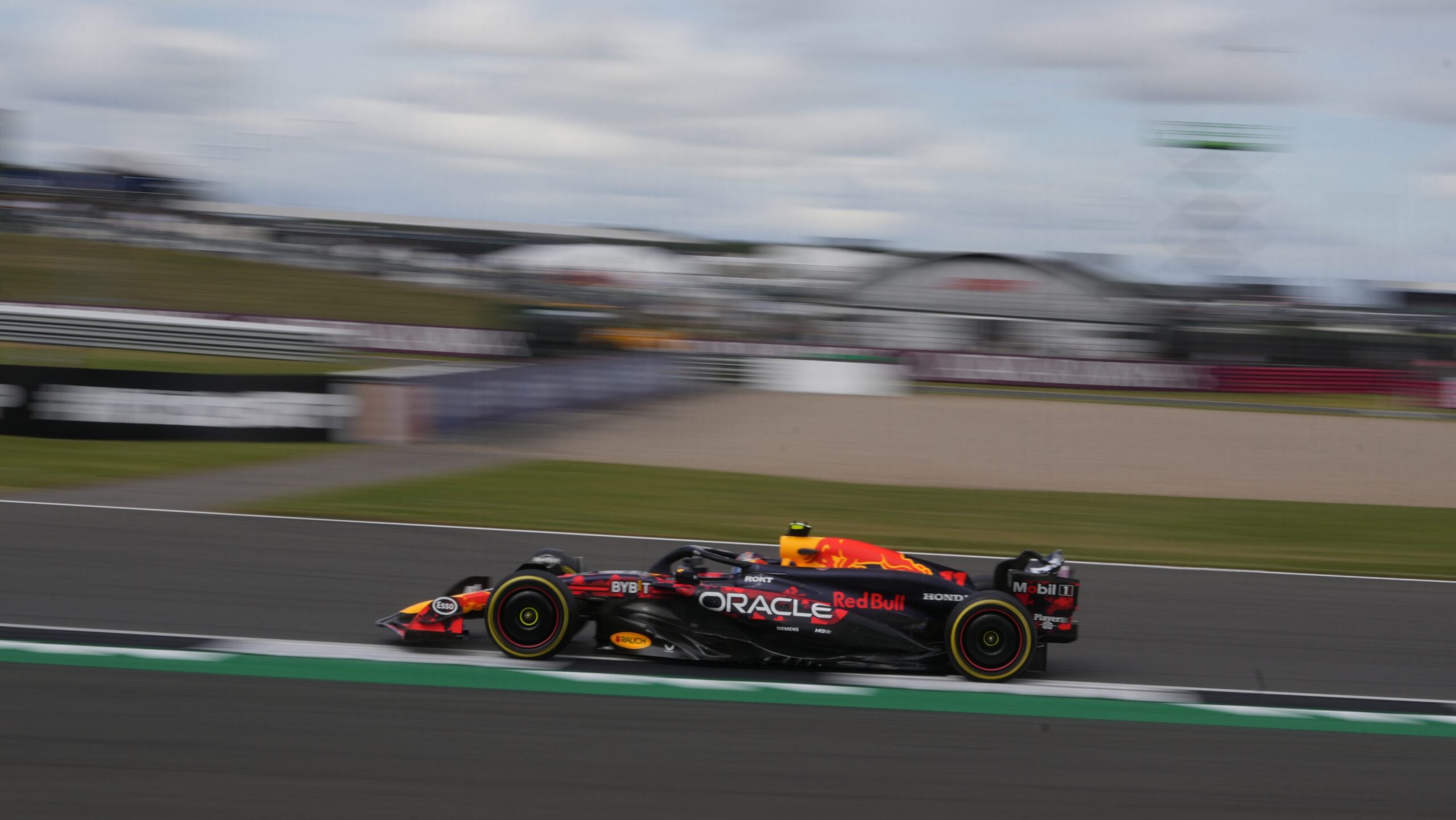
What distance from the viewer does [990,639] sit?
232 inches

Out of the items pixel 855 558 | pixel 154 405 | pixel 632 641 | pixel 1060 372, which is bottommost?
pixel 632 641

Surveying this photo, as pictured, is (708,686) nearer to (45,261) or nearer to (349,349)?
(349,349)

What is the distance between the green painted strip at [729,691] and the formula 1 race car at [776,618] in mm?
192

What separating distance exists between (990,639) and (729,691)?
1.28 m

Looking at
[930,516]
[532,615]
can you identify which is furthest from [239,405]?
[532,615]

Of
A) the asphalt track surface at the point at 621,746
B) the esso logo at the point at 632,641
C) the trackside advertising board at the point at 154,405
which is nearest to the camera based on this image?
the asphalt track surface at the point at 621,746

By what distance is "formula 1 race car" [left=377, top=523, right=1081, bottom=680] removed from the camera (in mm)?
5852

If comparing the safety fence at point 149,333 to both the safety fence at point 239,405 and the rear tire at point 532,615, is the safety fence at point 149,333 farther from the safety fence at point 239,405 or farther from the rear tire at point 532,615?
the rear tire at point 532,615

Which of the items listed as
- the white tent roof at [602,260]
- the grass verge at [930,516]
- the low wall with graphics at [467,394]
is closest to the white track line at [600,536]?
the grass verge at [930,516]

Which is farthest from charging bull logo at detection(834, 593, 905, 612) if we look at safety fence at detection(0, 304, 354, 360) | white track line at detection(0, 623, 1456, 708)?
safety fence at detection(0, 304, 354, 360)

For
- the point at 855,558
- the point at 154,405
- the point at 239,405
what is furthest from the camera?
the point at 239,405

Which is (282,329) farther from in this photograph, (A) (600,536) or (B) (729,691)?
(B) (729,691)

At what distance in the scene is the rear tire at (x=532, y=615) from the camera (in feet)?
19.2

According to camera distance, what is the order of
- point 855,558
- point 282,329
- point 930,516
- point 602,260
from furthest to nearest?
point 602,260
point 282,329
point 930,516
point 855,558
